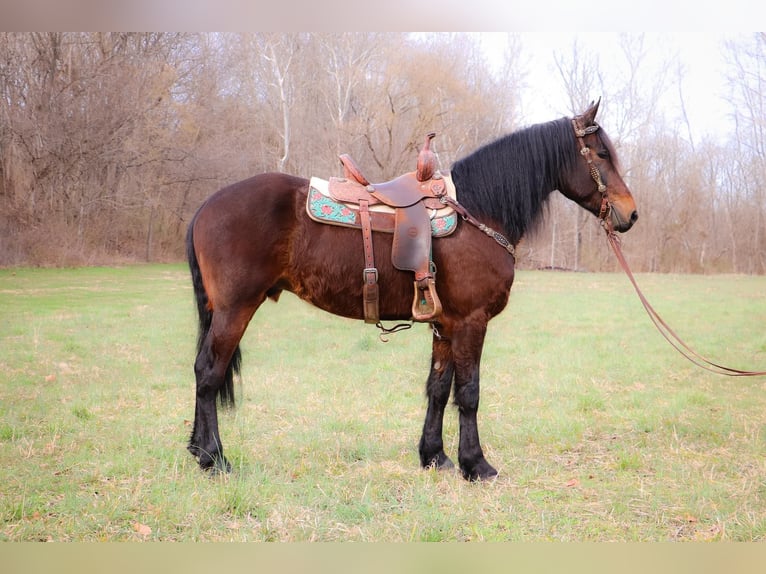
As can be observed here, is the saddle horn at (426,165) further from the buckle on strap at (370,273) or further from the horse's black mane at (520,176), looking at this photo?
the buckle on strap at (370,273)

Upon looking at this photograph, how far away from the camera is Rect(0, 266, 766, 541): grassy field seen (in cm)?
260

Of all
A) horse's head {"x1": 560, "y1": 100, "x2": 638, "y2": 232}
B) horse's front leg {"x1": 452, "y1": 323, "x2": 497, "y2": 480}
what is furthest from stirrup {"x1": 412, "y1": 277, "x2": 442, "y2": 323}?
horse's head {"x1": 560, "y1": 100, "x2": 638, "y2": 232}

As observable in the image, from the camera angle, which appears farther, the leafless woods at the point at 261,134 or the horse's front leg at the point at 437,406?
the leafless woods at the point at 261,134

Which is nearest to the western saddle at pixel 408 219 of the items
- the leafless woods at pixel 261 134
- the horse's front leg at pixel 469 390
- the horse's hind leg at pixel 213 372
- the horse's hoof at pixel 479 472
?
the horse's front leg at pixel 469 390

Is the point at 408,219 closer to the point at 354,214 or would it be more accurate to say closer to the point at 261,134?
the point at 354,214

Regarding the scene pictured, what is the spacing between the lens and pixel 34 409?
171 inches

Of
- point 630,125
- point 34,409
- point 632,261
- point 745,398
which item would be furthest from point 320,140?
point 632,261

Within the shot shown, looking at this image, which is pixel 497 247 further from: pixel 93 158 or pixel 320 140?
pixel 93 158

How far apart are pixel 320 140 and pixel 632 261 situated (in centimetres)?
1240

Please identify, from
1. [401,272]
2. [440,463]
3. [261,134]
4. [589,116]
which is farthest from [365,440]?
[261,134]

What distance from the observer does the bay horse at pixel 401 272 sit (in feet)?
10.3

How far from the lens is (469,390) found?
10.3 feet

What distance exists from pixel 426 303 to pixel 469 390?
0.53 metres

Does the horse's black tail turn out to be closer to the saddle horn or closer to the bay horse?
the bay horse
